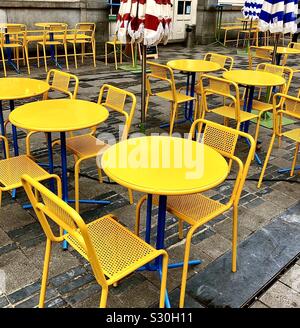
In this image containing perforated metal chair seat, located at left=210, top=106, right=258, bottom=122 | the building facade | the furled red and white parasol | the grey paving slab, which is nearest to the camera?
→ the grey paving slab

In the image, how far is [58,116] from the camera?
305 centimetres

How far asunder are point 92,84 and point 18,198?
484 cm

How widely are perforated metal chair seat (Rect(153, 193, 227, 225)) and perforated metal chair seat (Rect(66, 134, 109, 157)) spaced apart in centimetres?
98

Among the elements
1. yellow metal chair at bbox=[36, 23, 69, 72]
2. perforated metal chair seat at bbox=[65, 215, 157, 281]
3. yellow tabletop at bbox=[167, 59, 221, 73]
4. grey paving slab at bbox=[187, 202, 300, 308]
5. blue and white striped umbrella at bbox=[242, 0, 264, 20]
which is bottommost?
grey paving slab at bbox=[187, 202, 300, 308]

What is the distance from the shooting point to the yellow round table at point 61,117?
2.82m

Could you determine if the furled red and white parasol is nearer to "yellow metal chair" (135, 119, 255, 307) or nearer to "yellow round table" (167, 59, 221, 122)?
"yellow round table" (167, 59, 221, 122)

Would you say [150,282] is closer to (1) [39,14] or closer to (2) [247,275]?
(2) [247,275]

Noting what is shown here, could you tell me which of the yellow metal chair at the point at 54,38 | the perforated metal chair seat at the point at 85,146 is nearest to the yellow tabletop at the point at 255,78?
the perforated metal chair seat at the point at 85,146

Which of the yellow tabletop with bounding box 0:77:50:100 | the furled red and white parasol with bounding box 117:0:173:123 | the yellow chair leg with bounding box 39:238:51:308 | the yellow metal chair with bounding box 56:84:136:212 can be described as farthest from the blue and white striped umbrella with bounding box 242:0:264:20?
the yellow chair leg with bounding box 39:238:51:308

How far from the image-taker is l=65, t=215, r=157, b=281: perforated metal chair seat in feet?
6.39

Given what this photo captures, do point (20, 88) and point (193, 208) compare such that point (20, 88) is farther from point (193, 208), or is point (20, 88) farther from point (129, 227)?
point (193, 208)

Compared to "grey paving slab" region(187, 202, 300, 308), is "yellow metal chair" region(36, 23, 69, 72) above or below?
above

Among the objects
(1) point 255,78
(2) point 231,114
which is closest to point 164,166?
(2) point 231,114

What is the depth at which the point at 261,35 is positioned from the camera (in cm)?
1565
